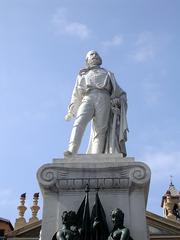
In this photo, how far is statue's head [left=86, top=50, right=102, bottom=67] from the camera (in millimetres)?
11562

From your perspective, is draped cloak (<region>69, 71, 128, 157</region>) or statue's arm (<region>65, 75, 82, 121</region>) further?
statue's arm (<region>65, 75, 82, 121</region>)

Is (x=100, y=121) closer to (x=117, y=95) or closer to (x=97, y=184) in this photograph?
(x=117, y=95)

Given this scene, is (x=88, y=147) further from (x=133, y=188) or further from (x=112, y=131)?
(x=133, y=188)

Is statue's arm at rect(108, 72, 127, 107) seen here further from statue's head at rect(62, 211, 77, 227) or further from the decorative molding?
statue's head at rect(62, 211, 77, 227)

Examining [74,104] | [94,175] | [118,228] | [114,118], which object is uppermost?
[74,104]

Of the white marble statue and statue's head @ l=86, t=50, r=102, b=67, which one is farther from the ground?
statue's head @ l=86, t=50, r=102, b=67

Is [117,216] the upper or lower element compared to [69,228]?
upper

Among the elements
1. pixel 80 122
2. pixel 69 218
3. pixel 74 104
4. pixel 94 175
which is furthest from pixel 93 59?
pixel 69 218

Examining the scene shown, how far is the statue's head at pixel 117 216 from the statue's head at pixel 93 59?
4.40 meters

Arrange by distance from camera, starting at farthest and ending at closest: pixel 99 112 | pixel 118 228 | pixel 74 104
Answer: pixel 74 104 < pixel 99 112 < pixel 118 228

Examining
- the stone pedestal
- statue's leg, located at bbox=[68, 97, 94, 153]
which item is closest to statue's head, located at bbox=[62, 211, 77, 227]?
A: the stone pedestal

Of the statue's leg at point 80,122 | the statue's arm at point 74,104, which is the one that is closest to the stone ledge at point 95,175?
the statue's leg at point 80,122

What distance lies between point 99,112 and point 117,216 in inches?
115

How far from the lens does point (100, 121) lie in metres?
10.4
